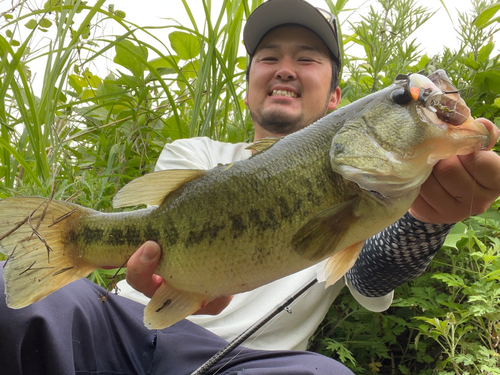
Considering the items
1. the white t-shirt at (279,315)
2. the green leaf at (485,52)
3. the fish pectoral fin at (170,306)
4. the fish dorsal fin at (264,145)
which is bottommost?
the white t-shirt at (279,315)

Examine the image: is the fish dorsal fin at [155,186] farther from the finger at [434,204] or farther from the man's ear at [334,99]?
the man's ear at [334,99]

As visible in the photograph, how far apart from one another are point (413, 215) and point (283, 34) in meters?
1.77

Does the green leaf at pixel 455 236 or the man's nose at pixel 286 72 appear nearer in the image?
the green leaf at pixel 455 236

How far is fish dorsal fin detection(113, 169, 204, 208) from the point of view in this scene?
1.14 metres

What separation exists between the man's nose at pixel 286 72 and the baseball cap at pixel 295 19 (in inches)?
12.1

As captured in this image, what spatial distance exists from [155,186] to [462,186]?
931 mm

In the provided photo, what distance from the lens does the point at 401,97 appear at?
39.6 inches

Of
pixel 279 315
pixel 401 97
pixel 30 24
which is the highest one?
pixel 30 24

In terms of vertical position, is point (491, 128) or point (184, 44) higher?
point (184, 44)

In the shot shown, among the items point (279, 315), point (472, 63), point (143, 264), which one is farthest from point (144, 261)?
point (472, 63)

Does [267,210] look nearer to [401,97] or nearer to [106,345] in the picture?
[401,97]

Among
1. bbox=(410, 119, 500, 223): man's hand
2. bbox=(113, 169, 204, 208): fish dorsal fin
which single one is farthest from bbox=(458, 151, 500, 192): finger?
bbox=(113, 169, 204, 208): fish dorsal fin

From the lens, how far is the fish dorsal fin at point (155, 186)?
3.75 ft

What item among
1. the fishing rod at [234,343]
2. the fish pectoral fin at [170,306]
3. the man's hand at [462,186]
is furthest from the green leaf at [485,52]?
the fish pectoral fin at [170,306]
